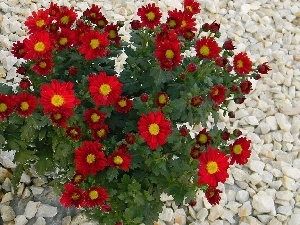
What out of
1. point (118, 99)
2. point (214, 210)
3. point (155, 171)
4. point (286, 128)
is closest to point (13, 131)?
point (118, 99)

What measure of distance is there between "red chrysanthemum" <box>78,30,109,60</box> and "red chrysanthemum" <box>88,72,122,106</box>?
126 mm

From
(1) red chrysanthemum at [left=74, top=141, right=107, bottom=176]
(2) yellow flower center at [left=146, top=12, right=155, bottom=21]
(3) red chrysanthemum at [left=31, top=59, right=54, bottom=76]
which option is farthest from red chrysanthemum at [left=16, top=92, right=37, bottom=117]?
(2) yellow flower center at [left=146, top=12, right=155, bottom=21]

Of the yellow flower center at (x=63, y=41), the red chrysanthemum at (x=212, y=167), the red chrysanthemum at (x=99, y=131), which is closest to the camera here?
the red chrysanthemum at (x=212, y=167)

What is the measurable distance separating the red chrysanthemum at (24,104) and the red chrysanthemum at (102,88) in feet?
0.67

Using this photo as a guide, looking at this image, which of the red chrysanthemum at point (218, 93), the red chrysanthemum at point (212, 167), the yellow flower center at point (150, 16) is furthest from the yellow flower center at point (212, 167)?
the yellow flower center at point (150, 16)

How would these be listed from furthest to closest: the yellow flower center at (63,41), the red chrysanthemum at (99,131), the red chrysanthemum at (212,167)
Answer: the yellow flower center at (63,41), the red chrysanthemum at (99,131), the red chrysanthemum at (212,167)

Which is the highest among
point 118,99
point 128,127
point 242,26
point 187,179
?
point 118,99

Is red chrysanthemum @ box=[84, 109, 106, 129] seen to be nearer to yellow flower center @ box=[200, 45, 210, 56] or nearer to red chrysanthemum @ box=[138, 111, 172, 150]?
red chrysanthemum @ box=[138, 111, 172, 150]

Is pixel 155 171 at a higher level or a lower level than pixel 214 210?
higher

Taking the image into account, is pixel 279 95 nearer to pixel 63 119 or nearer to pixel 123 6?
pixel 123 6

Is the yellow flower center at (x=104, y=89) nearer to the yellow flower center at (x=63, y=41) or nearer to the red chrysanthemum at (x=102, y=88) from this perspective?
the red chrysanthemum at (x=102, y=88)

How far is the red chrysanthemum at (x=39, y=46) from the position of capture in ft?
6.07

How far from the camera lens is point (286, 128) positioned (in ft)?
9.74

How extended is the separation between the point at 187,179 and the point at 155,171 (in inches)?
5.7
